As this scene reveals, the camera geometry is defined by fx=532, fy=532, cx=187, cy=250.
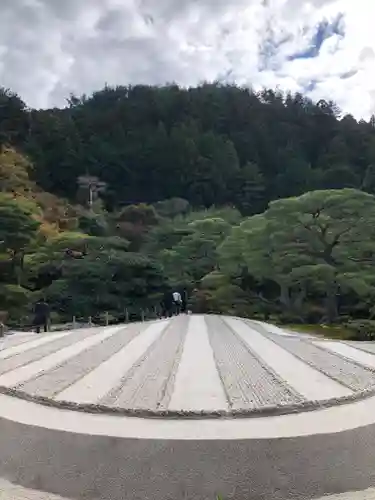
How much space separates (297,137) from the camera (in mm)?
35281

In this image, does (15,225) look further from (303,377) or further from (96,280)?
(303,377)

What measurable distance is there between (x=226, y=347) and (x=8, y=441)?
2.17 metres

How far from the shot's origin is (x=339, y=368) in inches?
107

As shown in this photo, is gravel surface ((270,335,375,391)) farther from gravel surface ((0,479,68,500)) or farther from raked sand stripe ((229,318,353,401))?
gravel surface ((0,479,68,500))

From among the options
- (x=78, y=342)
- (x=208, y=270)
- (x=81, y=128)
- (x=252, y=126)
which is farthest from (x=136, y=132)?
(x=78, y=342)

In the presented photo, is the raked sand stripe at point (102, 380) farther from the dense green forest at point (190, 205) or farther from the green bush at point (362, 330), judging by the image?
the green bush at point (362, 330)

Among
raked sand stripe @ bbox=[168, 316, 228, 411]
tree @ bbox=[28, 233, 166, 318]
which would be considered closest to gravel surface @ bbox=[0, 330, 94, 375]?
raked sand stripe @ bbox=[168, 316, 228, 411]

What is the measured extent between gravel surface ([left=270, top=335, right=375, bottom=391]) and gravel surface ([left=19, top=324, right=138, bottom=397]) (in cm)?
119

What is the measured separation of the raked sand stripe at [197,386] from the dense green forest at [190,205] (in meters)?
8.49

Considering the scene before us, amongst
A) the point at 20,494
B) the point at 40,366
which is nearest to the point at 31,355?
the point at 40,366

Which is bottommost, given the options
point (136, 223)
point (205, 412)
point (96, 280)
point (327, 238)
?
point (205, 412)

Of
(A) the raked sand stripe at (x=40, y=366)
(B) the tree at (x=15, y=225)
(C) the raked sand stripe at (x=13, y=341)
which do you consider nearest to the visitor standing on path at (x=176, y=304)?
(B) the tree at (x=15, y=225)

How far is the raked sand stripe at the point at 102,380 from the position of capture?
82.4 inches

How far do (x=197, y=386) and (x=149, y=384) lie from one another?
0.21 meters
